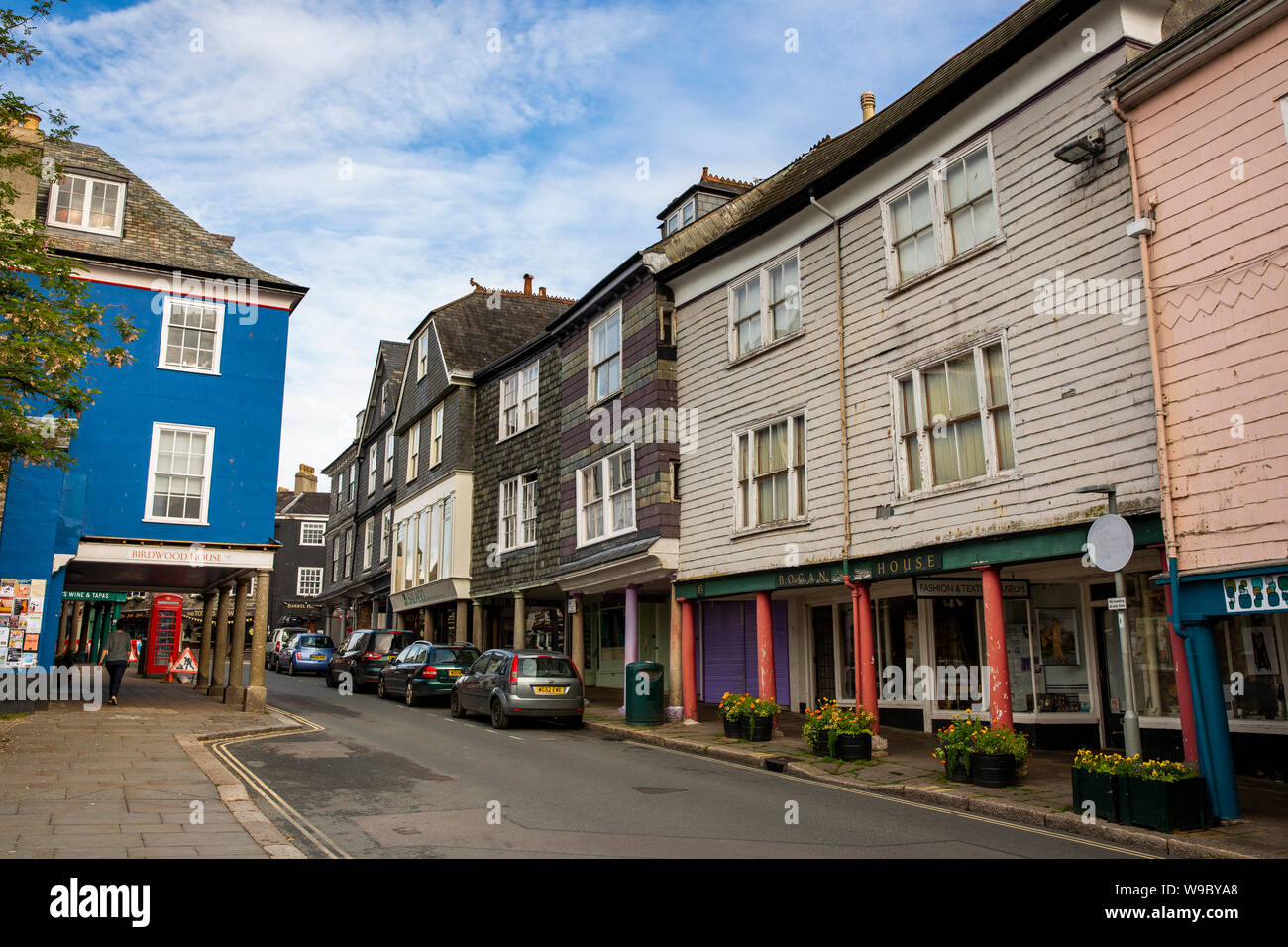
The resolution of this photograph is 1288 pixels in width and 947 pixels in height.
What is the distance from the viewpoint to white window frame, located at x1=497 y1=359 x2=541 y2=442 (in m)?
26.8

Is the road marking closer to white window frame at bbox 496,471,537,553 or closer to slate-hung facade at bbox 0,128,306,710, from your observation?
slate-hung facade at bbox 0,128,306,710

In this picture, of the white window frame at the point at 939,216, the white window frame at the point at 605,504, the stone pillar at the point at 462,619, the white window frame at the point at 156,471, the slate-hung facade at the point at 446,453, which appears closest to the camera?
the white window frame at the point at 939,216

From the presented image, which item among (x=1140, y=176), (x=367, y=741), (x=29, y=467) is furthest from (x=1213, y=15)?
(x=29, y=467)

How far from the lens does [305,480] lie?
65.2 meters

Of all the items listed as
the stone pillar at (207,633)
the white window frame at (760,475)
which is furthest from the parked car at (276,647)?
the white window frame at (760,475)

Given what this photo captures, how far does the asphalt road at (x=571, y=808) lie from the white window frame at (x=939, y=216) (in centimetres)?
741

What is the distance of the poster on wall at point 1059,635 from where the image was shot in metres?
14.7

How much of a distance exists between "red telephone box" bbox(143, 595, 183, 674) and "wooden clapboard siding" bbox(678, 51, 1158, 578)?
73.2ft

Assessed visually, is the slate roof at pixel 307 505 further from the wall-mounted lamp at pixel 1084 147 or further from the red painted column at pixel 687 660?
the wall-mounted lamp at pixel 1084 147

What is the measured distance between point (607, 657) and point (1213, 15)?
21.9 m

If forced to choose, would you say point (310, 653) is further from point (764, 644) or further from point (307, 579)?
point (307, 579)

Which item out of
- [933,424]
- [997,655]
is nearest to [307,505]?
[933,424]

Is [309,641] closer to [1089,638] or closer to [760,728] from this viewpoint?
[760,728]

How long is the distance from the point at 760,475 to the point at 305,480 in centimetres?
5415
